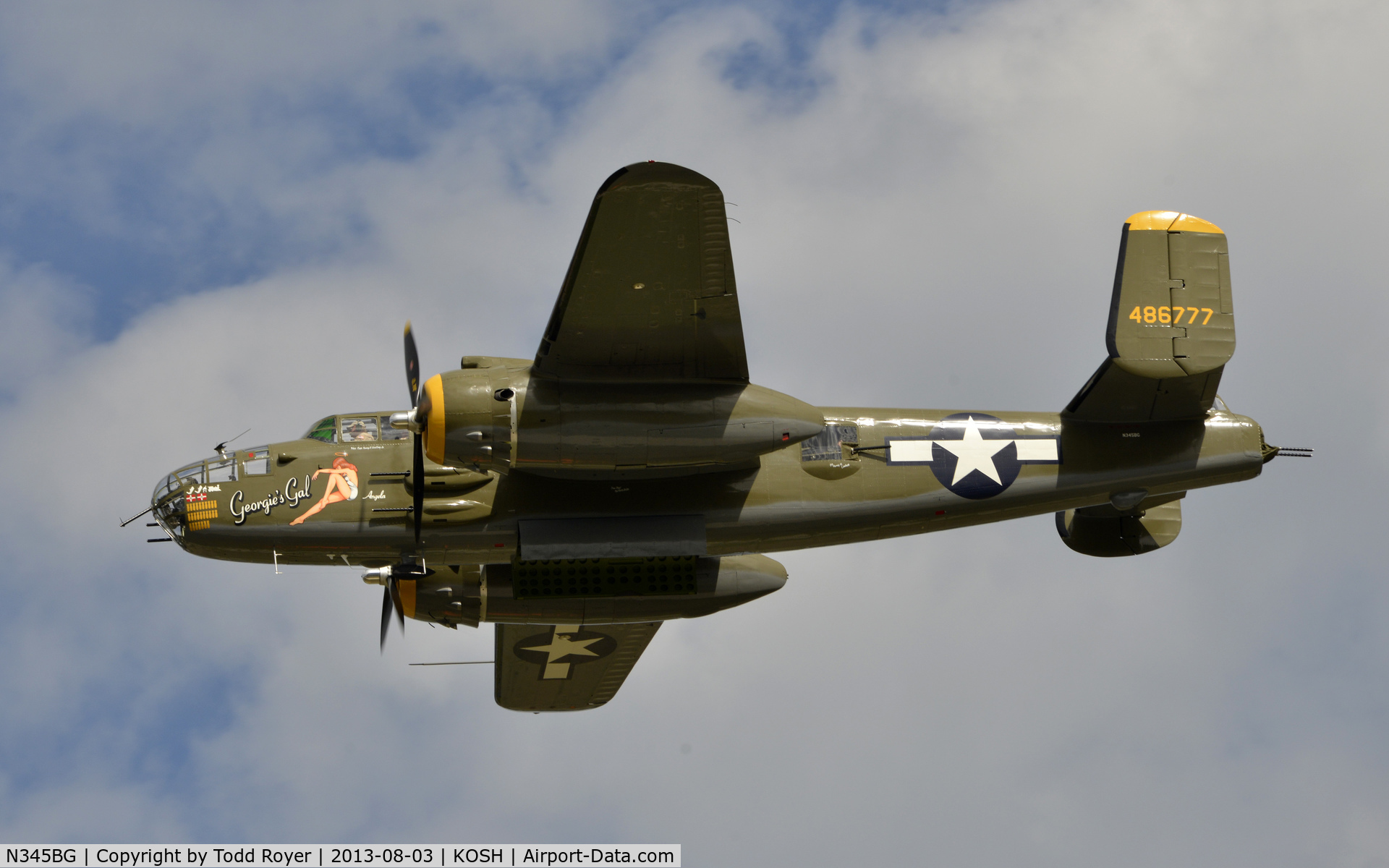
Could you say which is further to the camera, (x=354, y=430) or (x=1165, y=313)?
(x=1165, y=313)

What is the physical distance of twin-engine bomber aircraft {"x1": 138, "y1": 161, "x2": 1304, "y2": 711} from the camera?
1969 centimetres

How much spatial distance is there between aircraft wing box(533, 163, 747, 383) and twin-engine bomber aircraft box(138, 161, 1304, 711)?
3 centimetres

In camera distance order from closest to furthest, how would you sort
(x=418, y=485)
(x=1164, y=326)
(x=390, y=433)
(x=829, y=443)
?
(x=418, y=485) → (x=390, y=433) → (x=829, y=443) → (x=1164, y=326)

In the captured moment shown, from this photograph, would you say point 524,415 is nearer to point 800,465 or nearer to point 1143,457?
point 800,465

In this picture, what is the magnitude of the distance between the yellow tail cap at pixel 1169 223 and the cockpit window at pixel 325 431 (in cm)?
1268

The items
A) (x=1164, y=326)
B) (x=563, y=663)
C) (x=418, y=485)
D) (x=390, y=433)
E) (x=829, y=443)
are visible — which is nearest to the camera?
(x=418, y=485)

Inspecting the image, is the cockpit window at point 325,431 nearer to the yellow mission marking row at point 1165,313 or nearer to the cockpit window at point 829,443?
the cockpit window at point 829,443

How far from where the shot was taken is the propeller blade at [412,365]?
2260 cm

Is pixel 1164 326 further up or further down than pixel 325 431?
further up

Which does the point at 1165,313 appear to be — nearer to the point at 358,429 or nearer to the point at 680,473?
the point at 680,473

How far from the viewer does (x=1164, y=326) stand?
74.6ft

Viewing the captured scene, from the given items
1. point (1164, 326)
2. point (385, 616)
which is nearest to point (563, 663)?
point (385, 616)

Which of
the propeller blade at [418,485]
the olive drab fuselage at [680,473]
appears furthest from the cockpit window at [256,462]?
the propeller blade at [418,485]

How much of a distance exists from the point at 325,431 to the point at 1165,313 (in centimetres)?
1294
